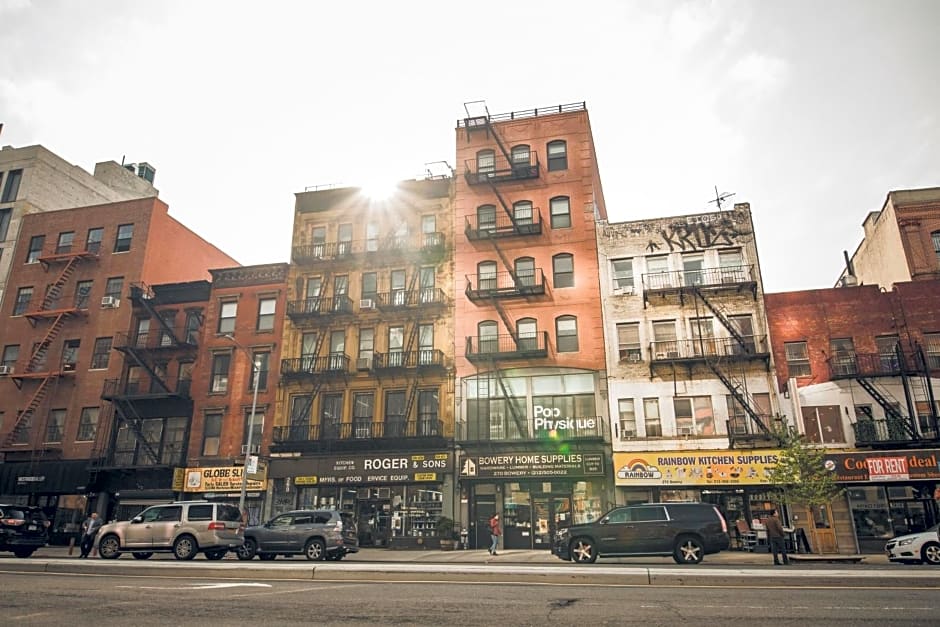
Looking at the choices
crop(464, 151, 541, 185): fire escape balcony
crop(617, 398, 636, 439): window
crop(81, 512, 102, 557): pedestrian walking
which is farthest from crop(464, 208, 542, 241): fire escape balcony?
crop(81, 512, 102, 557): pedestrian walking

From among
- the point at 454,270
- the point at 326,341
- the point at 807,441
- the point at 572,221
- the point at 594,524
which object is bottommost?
the point at 594,524

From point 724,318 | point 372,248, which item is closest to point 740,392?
point 724,318

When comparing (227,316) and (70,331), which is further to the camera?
(70,331)

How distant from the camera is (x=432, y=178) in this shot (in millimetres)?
36781

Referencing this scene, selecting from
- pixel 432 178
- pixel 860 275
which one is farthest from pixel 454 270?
pixel 860 275

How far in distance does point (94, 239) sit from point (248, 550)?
2950 centimetres

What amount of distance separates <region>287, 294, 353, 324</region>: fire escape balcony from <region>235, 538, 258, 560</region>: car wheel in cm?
1551

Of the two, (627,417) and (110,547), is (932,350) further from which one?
(110,547)

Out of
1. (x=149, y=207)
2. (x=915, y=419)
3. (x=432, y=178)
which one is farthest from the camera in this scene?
(x=149, y=207)

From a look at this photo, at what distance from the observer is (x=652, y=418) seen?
2967 centimetres

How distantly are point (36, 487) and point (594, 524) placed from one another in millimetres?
31657

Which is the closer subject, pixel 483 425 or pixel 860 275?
pixel 483 425

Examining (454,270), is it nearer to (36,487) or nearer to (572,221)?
(572,221)

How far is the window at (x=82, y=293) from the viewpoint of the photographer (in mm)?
39037
